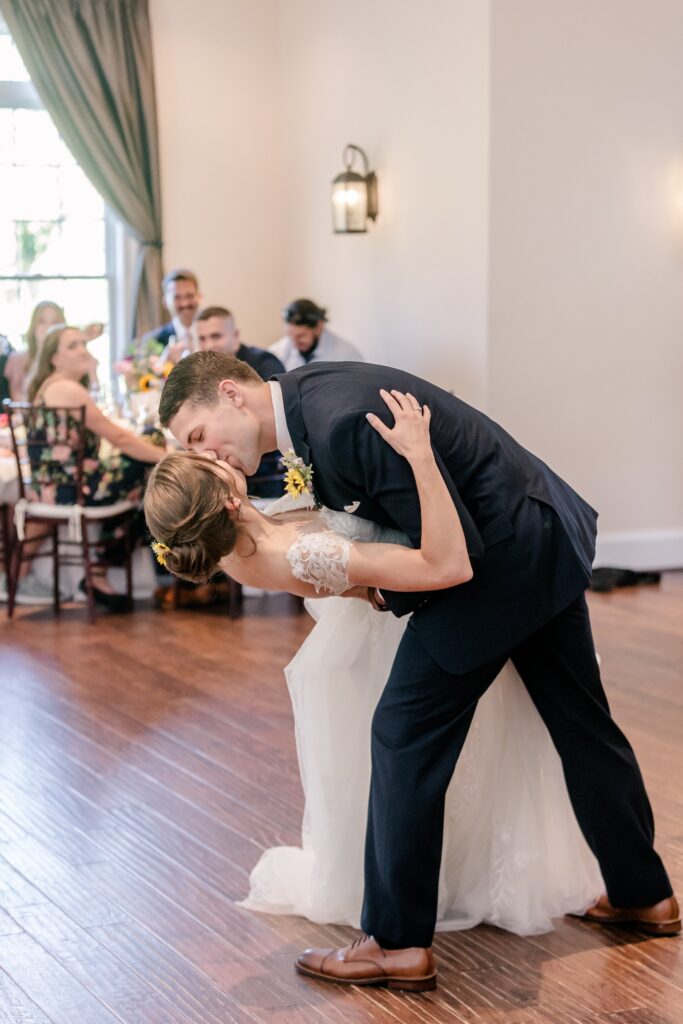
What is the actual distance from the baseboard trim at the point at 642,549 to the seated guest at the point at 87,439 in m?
2.38

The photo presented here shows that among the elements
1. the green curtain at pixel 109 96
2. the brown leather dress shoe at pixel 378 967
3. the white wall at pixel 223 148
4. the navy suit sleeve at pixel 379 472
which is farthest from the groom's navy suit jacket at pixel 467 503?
the white wall at pixel 223 148

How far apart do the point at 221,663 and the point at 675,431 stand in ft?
9.85

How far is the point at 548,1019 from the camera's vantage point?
2475 millimetres

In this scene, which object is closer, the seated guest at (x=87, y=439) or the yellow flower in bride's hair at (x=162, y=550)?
the yellow flower in bride's hair at (x=162, y=550)

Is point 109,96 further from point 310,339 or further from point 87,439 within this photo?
point 87,439

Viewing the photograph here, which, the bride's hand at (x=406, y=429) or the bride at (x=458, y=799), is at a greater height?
the bride's hand at (x=406, y=429)

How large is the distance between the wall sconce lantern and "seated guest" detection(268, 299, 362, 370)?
0.54m

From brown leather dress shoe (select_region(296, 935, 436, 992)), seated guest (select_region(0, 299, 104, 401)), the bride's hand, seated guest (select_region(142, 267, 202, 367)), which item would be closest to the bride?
brown leather dress shoe (select_region(296, 935, 436, 992))

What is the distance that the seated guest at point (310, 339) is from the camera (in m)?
7.19

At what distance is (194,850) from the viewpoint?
3.36 m

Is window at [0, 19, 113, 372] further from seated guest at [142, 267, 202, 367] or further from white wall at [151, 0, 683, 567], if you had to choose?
white wall at [151, 0, 683, 567]

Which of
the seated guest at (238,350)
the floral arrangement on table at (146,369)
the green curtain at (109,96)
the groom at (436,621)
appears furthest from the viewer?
the green curtain at (109,96)

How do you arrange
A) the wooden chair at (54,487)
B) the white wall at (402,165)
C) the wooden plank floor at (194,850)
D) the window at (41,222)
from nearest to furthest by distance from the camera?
the wooden plank floor at (194,850) → the wooden chair at (54,487) → the white wall at (402,165) → the window at (41,222)

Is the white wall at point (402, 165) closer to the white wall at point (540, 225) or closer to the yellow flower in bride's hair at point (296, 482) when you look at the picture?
the white wall at point (540, 225)
